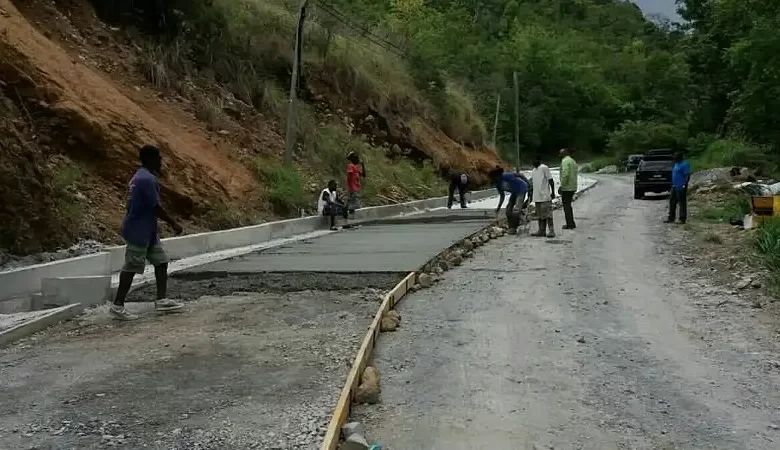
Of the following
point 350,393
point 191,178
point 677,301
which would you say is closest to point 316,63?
point 191,178

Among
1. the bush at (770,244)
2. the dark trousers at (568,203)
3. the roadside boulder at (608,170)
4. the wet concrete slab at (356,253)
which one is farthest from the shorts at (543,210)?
the roadside boulder at (608,170)

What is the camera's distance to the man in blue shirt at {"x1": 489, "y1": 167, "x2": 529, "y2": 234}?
16656 mm

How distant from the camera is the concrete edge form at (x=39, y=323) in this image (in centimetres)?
756

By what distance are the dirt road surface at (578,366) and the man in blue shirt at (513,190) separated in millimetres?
5017

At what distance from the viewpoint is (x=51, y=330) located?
8.18m

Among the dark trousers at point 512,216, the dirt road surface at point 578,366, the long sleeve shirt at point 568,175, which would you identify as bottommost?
the dirt road surface at point 578,366

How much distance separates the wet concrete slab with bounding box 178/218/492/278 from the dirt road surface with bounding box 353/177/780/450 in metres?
1.37

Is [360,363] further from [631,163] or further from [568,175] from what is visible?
[631,163]

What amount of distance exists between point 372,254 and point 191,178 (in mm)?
4921

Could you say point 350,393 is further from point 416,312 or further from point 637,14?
point 637,14

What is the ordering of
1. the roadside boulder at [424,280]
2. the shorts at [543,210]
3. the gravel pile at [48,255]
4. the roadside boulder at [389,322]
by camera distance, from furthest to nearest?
the shorts at [543,210] < the roadside boulder at [424,280] < the gravel pile at [48,255] < the roadside boulder at [389,322]

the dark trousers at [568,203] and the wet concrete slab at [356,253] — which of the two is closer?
the wet concrete slab at [356,253]

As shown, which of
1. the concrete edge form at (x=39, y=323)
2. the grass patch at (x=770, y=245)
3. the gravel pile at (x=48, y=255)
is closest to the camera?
the concrete edge form at (x=39, y=323)

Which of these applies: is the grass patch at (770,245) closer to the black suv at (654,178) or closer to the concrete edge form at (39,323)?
the concrete edge form at (39,323)
